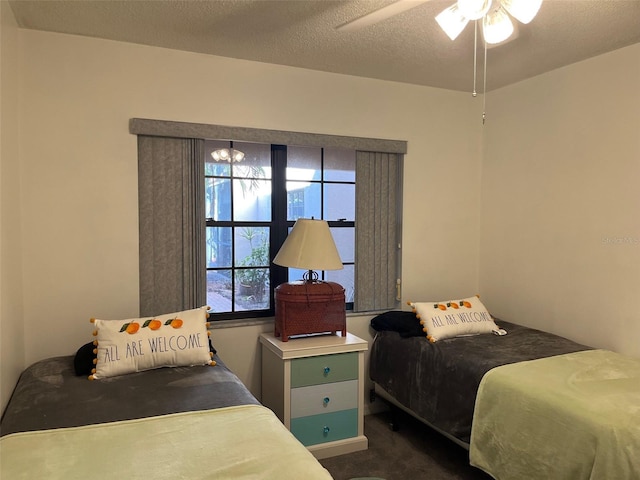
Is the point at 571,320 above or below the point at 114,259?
below

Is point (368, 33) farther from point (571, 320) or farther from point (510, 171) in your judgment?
point (571, 320)

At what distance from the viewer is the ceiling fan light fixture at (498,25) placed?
5.72ft

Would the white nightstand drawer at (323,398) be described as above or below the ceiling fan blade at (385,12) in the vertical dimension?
below

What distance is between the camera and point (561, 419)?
2014 millimetres

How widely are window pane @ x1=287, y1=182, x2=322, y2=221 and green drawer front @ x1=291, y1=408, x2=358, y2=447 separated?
1.34 m

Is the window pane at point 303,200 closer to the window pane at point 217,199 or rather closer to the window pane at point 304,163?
the window pane at point 304,163

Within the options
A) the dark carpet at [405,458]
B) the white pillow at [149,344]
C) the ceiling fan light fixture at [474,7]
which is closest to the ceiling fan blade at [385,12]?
the ceiling fan light fixture at [474,7]

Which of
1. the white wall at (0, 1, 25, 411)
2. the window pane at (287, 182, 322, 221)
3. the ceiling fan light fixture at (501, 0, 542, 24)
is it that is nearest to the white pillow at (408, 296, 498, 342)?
the window pane at (287, 182, 322, 221)

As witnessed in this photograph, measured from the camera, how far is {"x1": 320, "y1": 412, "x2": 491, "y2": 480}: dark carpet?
2.67 metres

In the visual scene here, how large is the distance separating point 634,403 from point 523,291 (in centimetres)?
152

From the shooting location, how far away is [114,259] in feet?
9.03

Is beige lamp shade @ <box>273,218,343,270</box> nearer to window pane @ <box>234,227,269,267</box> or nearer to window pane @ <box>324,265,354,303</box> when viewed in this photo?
window pane @ <box>234,227,269,267</box>

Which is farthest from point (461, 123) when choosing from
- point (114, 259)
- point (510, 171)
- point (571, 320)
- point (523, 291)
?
point (114, 259)

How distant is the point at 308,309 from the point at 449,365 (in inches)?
35.4
